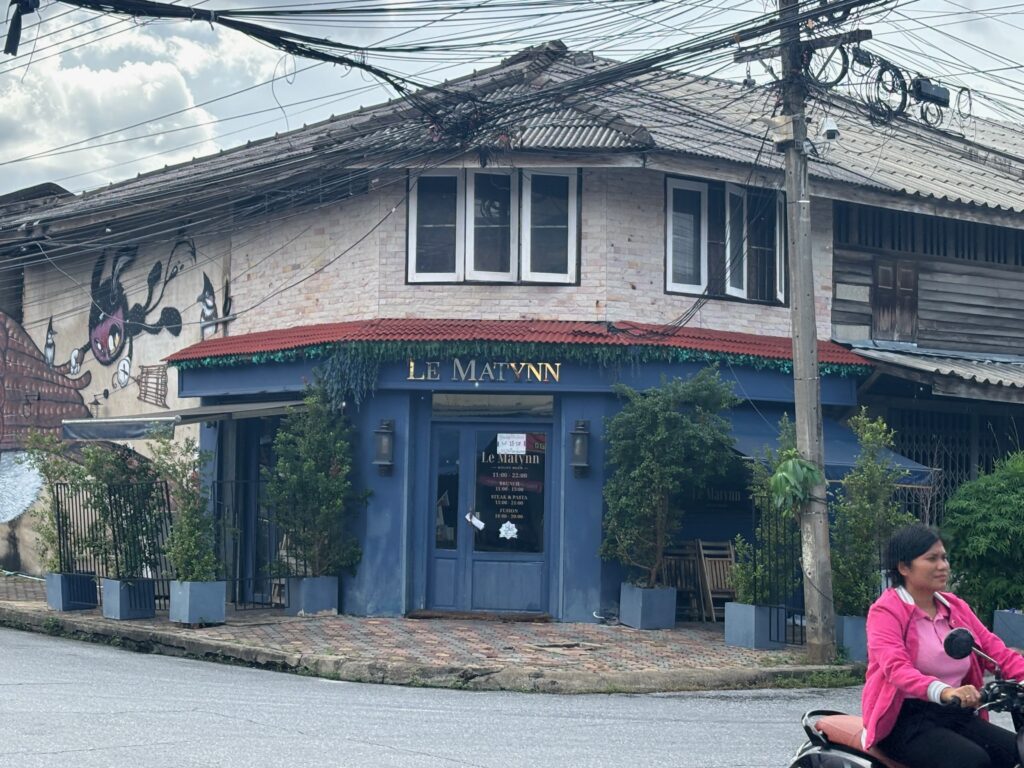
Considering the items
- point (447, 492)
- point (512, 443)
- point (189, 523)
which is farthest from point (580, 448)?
point (189, 523)

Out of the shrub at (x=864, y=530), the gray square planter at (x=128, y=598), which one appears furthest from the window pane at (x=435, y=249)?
the shrub at (x=864, y=530)

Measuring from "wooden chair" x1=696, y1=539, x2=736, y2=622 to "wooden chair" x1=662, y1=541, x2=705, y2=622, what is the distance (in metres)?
0.11

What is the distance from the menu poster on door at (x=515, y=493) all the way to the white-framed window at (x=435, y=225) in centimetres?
218

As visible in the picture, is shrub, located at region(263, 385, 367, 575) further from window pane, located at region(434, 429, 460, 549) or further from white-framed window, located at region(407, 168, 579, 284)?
white-framed window, located at region(407, 168, 579, 284)

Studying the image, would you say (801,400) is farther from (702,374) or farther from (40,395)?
(40,395)

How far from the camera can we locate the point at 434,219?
1725cm

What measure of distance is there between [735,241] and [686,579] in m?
4.37

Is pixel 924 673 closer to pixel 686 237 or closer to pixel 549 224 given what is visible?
pixel 549 224

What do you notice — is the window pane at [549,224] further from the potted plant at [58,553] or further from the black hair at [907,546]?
the black hair at [907,546]

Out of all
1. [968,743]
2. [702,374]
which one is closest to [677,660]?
[702,374]

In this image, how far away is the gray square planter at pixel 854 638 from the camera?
13.9m

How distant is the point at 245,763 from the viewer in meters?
7.92

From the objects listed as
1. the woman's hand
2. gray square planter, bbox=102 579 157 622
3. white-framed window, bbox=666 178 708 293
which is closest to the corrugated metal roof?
white-framed window, bbox=666 178 708 293

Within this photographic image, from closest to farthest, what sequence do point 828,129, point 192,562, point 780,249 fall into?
point 828,129 → point 192,562 → point 780,249
